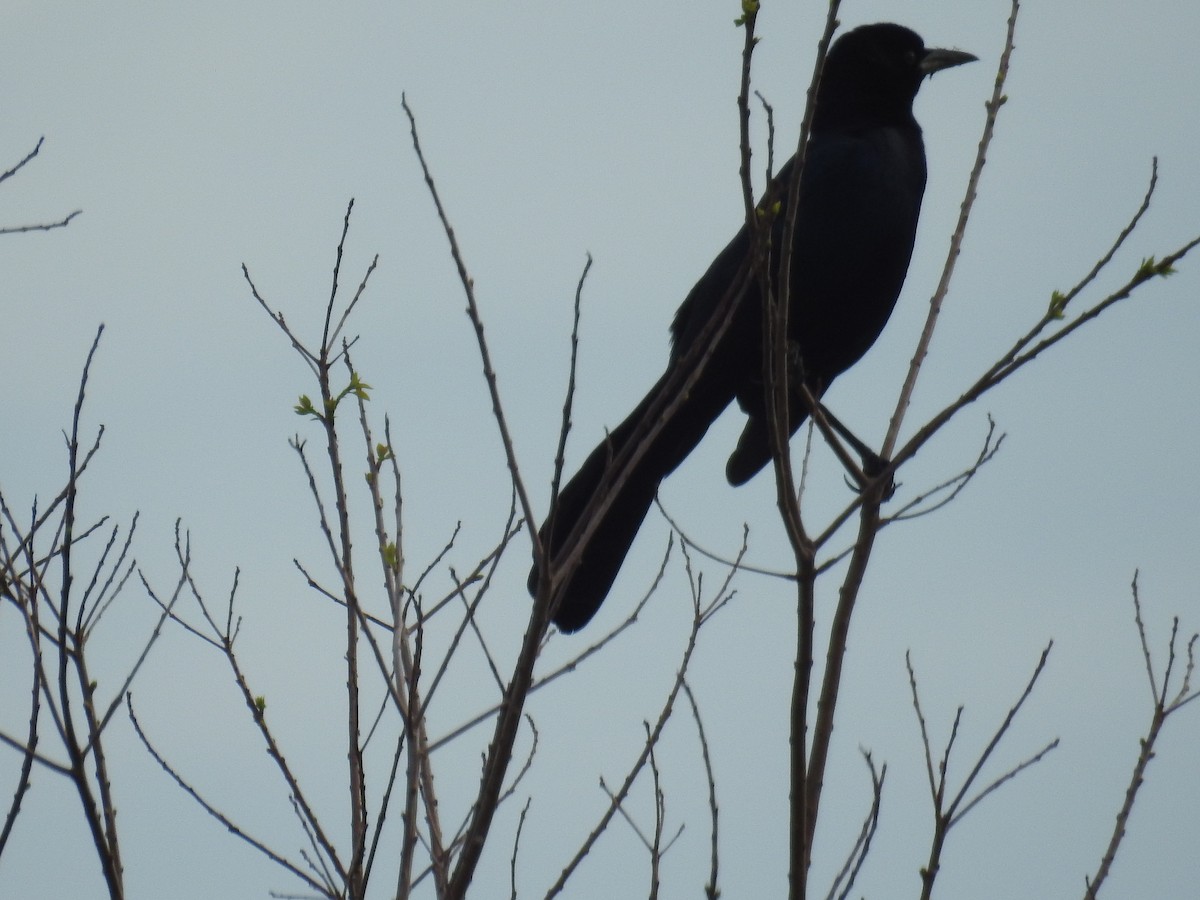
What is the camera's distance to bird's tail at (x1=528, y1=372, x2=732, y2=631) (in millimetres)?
3955

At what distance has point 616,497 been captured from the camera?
12.8 ft

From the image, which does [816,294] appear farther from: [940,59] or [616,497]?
[940,59]

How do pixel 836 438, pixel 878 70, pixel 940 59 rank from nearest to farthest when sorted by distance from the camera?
pixel 836 438 < pixel 878 70 < pixel 940 59

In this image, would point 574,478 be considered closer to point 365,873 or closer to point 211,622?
point 211,622

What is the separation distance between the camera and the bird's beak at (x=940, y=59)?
559 centimetres

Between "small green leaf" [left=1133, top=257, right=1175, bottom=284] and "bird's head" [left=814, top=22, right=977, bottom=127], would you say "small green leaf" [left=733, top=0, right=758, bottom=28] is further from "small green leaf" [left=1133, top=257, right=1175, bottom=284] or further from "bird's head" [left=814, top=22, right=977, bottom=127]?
"bird's head" [left=814, top=22, right=977, bottom=127]

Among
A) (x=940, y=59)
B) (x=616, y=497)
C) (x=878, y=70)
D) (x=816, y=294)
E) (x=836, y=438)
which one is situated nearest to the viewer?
(x=836, y=438)

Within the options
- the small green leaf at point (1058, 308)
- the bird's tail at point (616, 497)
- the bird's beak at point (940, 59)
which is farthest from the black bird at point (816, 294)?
the small green leaf at point (1058, 308)

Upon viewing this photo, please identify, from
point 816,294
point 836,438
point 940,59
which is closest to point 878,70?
point 940,59

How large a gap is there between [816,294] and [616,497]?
4.15ft

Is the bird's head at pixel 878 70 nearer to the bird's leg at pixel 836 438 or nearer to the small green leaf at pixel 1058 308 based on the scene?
the bird's leg at pixel 836 438

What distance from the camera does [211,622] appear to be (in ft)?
10.8

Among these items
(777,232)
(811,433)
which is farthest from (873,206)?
(811,433)

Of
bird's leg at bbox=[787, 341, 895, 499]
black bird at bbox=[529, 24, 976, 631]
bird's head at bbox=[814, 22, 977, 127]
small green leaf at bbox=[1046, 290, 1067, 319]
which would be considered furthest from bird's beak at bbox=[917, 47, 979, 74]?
small green leaf at bbox=[1046, 290, 1067, 319]
